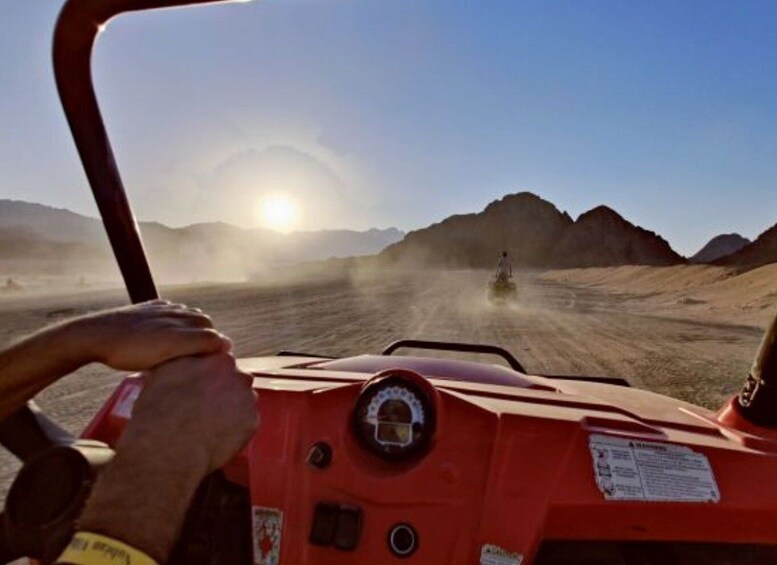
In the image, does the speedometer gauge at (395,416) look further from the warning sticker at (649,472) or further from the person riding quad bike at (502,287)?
the person riding quad bike at (502,287)

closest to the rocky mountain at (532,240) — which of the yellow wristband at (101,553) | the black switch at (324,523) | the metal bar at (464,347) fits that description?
the metal bar at (464,347)

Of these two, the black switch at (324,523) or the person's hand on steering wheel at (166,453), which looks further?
the black switch at (324,523)

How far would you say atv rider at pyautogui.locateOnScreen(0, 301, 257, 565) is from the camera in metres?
0.71

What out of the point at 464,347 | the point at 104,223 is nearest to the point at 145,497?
the point at 104,223

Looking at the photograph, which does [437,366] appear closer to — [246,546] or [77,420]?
[246,546]

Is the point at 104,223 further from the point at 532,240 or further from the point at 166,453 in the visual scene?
the point at 532,240

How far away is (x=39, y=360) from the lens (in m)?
0.95

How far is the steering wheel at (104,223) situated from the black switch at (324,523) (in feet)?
0.66

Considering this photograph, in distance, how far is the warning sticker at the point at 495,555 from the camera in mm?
1325

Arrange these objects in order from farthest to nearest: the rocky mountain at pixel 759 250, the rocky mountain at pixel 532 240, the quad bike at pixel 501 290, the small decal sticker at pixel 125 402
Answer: the rocky mountain at pixel 532 240
the rocky mountain at pixel 759 250
the quad bike at pixel 501 290
the small decal sticker at pixel 125 402

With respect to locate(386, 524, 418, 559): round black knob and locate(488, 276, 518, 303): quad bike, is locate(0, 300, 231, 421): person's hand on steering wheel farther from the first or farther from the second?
locate(488, 276, 518, 303): quad bike

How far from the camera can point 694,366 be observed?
10289 mm

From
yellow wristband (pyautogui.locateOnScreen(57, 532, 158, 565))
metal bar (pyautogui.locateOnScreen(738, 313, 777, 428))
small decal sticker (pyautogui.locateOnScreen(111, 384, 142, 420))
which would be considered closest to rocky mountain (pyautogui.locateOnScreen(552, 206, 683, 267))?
metal bar (pyautogui.locateOnScreen(738, 313, 777, 428))

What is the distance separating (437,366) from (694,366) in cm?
910
